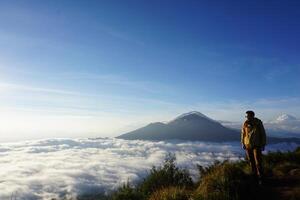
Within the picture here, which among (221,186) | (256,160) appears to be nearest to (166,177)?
(256,160)

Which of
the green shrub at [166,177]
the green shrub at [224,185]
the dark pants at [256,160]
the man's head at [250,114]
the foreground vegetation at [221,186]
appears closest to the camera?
the green shrub at [224,185]

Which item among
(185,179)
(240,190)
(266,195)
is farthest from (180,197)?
(185,179)

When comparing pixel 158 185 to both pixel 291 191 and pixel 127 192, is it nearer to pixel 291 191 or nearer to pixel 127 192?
pixel 127 192

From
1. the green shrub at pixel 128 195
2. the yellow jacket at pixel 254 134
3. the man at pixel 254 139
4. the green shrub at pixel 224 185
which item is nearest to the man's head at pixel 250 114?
the man at pixel 254 139

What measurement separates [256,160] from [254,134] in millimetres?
878

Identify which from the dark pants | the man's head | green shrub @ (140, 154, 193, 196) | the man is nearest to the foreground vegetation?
green shrub @ (140, 154, 193, 196)

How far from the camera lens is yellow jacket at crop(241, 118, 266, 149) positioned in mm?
12094

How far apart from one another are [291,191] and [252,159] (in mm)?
2582

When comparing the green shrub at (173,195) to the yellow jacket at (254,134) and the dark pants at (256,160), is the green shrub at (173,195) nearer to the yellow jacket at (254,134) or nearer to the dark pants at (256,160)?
the dark pants at (256,160)

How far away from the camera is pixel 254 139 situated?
12102 mm

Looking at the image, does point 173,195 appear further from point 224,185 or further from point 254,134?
point 254,134

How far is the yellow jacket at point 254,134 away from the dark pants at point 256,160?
0.70 ft

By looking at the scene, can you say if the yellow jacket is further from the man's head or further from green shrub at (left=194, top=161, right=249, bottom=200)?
green shrub at (left=194, top=161, right=249, bottom=200)

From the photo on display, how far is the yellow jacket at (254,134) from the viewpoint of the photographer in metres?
12.1
